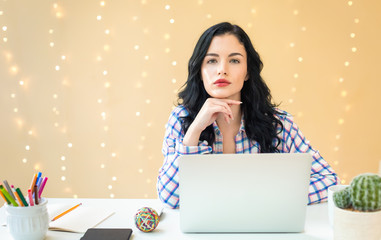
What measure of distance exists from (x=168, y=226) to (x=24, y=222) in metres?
0.36

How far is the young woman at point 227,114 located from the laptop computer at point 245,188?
38 centimetres

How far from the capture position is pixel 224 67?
143cm

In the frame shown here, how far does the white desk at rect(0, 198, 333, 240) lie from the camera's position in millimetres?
946

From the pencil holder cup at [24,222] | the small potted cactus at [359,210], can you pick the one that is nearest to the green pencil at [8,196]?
the pencil holder cup at [24,222]

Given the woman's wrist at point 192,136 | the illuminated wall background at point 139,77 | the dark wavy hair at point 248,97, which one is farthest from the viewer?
the illuminated wall background at point 139,77

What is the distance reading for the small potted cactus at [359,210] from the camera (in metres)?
0.76

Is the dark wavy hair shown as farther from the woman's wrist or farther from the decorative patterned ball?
the decorative patterned ball

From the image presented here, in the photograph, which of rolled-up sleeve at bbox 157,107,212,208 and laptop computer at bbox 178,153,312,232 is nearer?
laptop computer at bbox 178,153,312,232

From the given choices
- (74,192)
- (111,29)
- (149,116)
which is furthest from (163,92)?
(74,192)

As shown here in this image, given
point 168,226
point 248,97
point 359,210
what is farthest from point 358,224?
point 248,97

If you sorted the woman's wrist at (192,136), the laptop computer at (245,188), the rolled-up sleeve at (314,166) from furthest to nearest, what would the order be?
1. the woman's wrist at (192,136)
2. the rolled-up sleeve at (314,166)
3. the laptop computer at (245,188)

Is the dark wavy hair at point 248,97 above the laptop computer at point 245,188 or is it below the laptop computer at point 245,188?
above

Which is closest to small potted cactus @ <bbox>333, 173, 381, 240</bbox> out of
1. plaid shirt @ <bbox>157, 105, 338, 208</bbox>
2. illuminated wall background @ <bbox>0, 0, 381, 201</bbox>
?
plaid shirt @ <bbox>157, 105, 338, 208</bbox>

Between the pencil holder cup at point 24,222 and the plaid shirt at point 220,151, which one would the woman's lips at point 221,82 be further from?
the pencil holder cup at point 24,222
